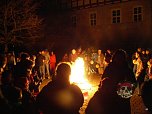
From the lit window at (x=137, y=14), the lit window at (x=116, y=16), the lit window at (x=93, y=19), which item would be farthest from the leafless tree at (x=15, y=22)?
the lit window at (x=137, y=14)

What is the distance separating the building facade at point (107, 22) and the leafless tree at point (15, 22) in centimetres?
807

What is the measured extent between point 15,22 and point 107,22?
34.9 feet

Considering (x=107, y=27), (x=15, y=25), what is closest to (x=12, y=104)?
(x=15, y=25)

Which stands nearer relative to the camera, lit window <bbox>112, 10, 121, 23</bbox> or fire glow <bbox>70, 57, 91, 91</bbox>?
fire glow <bbox>70, 57, 91, 91</bbox>

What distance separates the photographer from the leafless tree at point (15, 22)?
21.2 m

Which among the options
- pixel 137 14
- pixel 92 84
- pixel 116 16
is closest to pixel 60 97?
pixel 92 84

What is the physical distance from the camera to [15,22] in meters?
21.9

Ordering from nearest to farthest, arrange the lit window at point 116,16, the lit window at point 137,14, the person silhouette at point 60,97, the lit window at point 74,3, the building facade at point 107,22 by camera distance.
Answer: the person silhouette at point 60,97 → the building facade at point 107,22 → the lit window at point 137,14 → the lit window at point 116,16 → the lit window at point 74,3

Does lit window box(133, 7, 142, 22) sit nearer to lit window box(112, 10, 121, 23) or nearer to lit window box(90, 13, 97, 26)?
lit window box(112, 10, 121, 23)

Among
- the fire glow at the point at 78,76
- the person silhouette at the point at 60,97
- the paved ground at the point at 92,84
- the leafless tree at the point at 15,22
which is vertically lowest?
the paved ground at the point at 92,84

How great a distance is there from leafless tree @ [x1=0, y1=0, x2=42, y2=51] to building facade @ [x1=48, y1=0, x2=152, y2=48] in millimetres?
8067

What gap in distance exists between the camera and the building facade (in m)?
26.0

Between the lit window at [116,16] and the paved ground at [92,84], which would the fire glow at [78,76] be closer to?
the paved ground at [92,84]

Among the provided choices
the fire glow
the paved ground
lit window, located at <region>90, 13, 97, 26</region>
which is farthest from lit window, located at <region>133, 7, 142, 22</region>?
the fire glow
